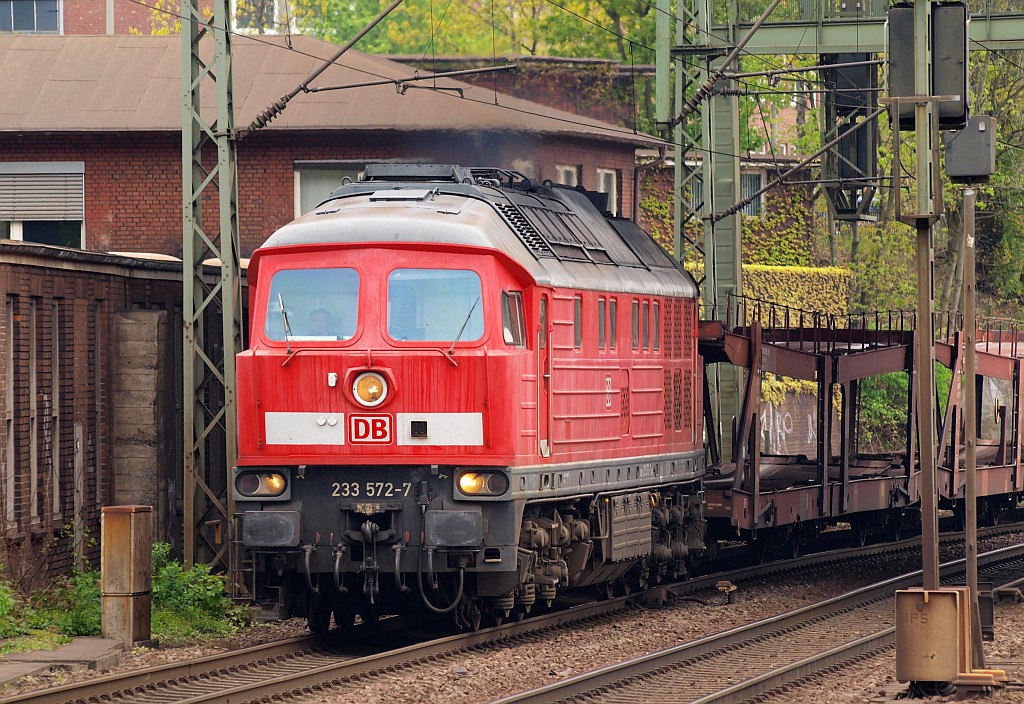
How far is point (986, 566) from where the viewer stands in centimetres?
2403

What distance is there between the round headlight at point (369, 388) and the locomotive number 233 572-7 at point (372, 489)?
2.22 feet

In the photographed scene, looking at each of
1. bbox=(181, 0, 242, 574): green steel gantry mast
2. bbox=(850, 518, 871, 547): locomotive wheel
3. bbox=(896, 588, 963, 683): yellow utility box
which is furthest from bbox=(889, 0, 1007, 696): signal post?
bbox=(850, 518, 871, 547): locomotive wheel

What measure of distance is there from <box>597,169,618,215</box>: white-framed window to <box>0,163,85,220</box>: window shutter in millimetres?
9511

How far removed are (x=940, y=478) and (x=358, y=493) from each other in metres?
10.8

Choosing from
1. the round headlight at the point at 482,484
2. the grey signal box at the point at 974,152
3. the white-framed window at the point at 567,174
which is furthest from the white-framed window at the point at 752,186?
the round headlight at the point at 482,484

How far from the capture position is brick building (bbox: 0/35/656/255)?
92.5ft

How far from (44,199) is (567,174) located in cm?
889

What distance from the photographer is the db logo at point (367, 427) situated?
14820 millimetres

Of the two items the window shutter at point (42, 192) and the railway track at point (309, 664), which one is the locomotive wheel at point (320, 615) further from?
the window shutter at point (42, 192)

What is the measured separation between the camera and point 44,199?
29266 millimetres

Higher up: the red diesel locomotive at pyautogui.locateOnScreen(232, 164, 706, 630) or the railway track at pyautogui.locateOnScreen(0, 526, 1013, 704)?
the red diesel locomotive at pyautogui.locateOnScreen(232, 164, 706, 630)

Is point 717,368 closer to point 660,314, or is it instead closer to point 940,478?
point 940,478

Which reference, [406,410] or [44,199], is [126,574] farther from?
[44,199]

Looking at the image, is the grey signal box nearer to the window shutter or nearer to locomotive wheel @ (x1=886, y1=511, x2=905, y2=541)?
locomotive wheel @ (x1=886, y1=511, x2=905, y2=541)
